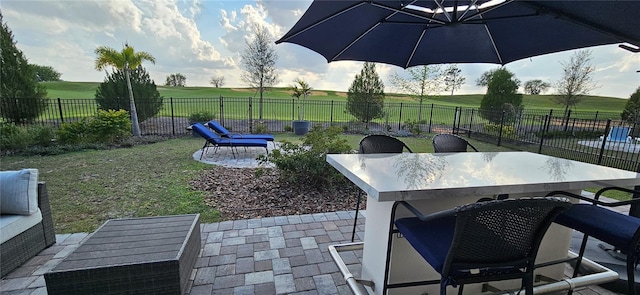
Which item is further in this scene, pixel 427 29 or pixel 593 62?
pixel 593 62

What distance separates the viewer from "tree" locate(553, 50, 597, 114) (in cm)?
1220

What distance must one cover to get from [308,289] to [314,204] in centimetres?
163

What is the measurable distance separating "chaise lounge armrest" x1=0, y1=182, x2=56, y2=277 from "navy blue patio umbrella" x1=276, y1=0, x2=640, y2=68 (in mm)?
2511

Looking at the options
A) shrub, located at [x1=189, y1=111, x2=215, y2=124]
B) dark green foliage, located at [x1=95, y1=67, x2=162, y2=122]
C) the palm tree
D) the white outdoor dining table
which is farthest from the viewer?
shrub, located at [x1=189, y1=111, x2=215, y2=124]

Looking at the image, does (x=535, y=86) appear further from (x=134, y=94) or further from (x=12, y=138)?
(x=12, y=138)

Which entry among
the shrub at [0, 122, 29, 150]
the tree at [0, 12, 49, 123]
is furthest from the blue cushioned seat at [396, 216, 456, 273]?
the tree at [0, 12, 49, 123]

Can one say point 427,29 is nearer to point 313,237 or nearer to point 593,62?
point 313,237

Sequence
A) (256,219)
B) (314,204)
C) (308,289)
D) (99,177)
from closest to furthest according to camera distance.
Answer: (308,289) → (256,219) → (314,204) → (99,177)

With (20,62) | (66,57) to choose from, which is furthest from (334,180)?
(20,62)

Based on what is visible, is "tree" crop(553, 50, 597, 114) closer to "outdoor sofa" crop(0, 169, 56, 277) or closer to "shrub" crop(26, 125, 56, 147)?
"outdoor sofa" crop(0, 169, 56, 277)

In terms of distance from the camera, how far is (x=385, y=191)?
1201 millimetres

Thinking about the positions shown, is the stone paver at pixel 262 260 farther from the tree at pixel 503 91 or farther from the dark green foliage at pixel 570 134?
the tree at pixel 503 91

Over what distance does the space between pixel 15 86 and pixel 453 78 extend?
1779 cm

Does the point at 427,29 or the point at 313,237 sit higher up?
the point at 427,29
